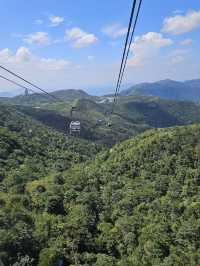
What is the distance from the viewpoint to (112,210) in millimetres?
102438

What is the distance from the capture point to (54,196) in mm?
98938

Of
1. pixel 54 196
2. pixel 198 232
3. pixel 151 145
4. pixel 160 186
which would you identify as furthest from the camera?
pixel 151 145

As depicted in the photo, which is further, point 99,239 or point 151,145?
point 151,145

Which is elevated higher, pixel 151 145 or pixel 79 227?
pixel 151 145

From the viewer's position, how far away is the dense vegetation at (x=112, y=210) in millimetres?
72250

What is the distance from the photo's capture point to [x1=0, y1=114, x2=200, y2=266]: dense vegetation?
237ft

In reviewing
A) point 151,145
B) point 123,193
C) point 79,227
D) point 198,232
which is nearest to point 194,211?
point 198,232

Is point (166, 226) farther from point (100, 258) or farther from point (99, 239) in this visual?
point (100, 258)

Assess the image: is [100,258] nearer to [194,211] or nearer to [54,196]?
[54,196]

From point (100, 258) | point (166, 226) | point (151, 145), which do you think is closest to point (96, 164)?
point (151, 145)

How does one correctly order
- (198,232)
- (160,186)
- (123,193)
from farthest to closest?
1. (160,186)
2. (123,193)
3. (198,232)

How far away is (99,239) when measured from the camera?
81625mm

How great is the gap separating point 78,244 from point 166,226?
22.3 meters

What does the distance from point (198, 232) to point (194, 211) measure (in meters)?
13.3
